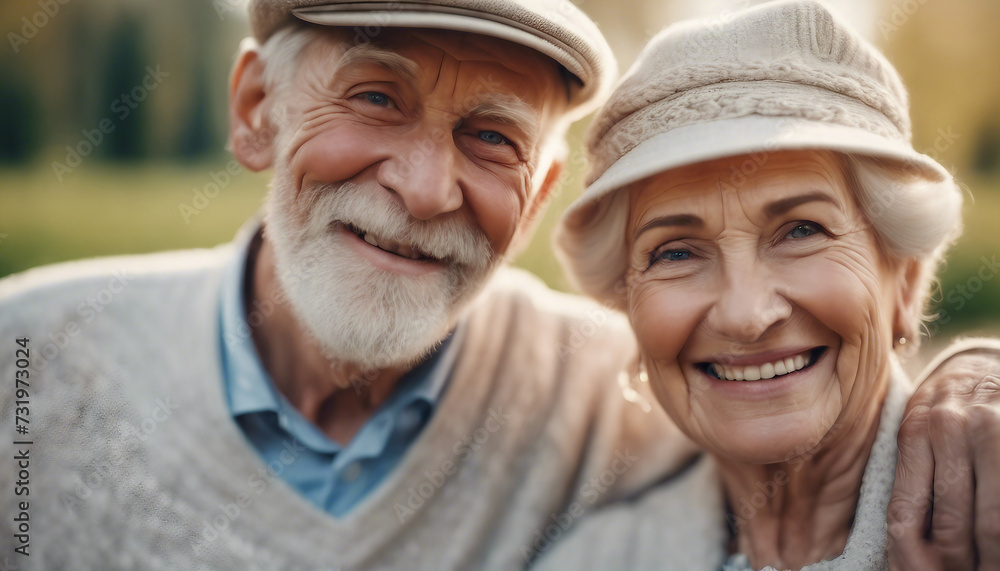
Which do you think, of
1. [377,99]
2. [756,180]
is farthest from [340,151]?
[756,180]

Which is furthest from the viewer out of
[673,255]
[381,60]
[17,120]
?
[17,120]

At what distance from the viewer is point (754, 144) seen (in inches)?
65.0

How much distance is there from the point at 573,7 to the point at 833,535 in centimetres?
185

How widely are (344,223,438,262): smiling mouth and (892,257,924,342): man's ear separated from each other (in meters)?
1.43

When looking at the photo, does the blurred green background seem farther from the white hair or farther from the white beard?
the white hair

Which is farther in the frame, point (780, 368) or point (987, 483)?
point (780, 368)

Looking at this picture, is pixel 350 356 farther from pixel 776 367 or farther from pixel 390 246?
pixel 776 367

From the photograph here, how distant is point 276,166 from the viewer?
242 centimetres

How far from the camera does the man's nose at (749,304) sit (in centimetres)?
173

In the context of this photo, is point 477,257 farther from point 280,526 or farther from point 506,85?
point 280,526

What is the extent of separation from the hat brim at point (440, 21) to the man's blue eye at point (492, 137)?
11.9 inches

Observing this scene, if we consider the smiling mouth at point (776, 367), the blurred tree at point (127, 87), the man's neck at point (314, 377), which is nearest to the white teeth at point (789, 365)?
the smiling mouth at point (776, 367)

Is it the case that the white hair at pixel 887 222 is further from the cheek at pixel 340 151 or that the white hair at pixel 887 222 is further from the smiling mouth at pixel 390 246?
the cheek at pixel 340 151

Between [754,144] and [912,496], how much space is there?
3.26ft
